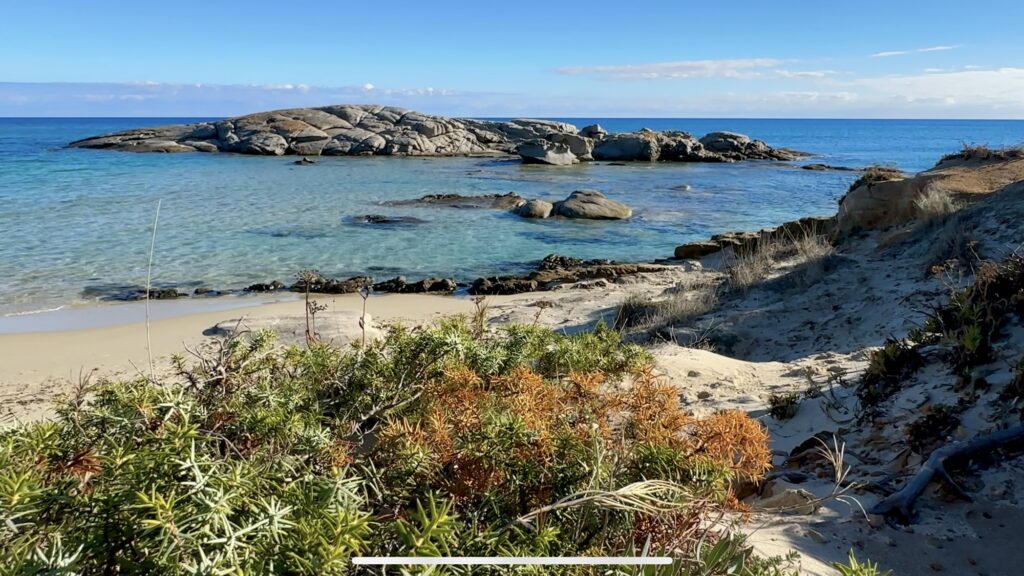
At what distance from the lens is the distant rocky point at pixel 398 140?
2156 inches

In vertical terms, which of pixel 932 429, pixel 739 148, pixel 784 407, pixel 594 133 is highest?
pixel 594 133

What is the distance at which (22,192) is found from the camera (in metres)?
28.5

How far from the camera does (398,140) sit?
56656 mm

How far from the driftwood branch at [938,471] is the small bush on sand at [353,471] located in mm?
1841

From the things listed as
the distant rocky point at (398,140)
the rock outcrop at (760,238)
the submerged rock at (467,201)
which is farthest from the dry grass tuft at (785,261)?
the distant rocky point at (398,140)

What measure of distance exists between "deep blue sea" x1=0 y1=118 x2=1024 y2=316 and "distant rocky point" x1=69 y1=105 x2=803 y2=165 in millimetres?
12031

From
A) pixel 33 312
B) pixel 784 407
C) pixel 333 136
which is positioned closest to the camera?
pixel 784 407

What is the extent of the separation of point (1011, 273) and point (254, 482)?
18.7 feet

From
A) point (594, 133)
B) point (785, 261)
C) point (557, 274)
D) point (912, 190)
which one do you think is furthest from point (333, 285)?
point (594, 133)

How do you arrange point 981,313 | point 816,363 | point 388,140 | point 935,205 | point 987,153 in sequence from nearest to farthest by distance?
1. point 981,313
2. point 816,363
3. point 935,205
4. point 987,153
5. point 388,140

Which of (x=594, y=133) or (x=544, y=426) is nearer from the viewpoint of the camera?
(x=544, y=426)

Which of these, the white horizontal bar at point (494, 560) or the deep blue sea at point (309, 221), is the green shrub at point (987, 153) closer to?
the deep blue sea at point (309, 221)

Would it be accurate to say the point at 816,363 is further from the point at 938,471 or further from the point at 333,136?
the point at 333,136

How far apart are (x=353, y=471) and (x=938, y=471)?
3345mm
